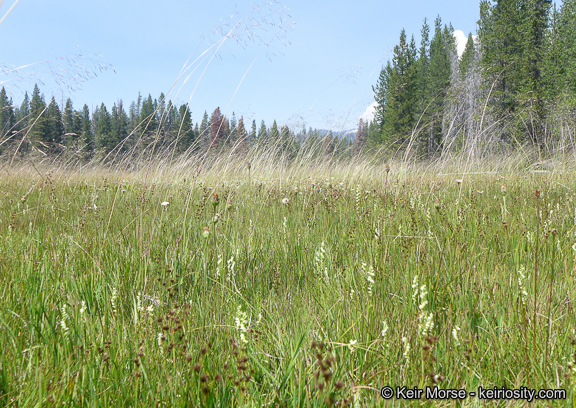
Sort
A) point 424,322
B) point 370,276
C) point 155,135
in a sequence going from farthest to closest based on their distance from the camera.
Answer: point 155,135
point 370,276
point 424,322

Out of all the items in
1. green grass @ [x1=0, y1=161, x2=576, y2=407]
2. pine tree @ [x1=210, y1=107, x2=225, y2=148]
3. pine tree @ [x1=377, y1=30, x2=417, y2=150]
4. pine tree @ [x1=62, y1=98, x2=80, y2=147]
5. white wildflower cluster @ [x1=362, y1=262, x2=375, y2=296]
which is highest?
pine tree @ [x1=377, y1=30, x2=417, y2=150]

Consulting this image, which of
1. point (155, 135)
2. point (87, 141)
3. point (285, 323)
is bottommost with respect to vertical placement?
point (285, 323)

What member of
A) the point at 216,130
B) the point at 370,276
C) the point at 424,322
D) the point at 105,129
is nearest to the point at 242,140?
the point at 216,130

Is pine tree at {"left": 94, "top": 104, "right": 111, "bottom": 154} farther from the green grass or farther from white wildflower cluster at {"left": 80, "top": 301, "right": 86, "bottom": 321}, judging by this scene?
white wildflower cluster at {"left": 80, "top": 301, "right": 86, "bottom": 321}

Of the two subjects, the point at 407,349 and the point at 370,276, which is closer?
the point at 407,349

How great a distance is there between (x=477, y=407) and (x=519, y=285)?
2.26 feet

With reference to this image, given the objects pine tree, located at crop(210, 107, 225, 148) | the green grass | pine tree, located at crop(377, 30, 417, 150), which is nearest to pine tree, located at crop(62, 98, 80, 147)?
pine tree, located at crop(210, 107, 225, 148)

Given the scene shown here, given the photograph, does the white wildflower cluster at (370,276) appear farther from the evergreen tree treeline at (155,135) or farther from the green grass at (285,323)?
the evergreen tree treeline at (155,135)

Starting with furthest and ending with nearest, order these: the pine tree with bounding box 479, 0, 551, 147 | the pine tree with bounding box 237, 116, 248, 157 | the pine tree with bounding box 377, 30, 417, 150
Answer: the pine tree with bounding box 377, 30, 417, 150
the pine tree with bounding box 479, 0, 551, 147
the pine tree with bounding box 237, 116, 248, 157

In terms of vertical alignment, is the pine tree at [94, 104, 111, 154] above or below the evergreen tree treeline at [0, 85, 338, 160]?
above

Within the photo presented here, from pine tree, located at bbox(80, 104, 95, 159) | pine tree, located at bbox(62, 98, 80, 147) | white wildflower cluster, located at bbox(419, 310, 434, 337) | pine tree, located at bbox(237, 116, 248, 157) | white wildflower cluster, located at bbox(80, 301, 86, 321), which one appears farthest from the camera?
pine tree, located at bbox(80, 104, 95, 159)

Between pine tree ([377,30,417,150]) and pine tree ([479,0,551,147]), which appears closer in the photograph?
pine tree ([479,0,551,147])

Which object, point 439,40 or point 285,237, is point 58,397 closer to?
point 285,237

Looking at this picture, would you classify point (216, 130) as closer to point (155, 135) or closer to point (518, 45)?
point (155, 135)
